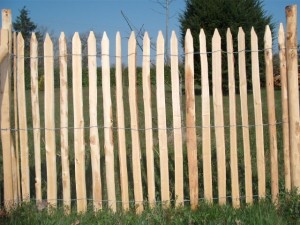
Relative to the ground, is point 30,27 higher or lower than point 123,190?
higher

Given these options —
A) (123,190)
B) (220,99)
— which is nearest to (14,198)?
(123,190)

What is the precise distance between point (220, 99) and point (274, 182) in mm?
1158

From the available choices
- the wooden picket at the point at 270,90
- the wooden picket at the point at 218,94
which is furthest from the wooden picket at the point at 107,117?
the wooden picket at the point at 270,90

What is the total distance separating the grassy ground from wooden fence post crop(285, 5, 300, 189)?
0.39 meters

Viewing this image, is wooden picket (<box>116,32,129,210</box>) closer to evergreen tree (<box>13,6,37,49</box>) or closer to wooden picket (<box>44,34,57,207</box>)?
wooden picket (<box>44,34,57,207</box>)

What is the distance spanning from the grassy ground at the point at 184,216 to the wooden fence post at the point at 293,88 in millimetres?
394

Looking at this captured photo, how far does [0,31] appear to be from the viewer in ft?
14.0

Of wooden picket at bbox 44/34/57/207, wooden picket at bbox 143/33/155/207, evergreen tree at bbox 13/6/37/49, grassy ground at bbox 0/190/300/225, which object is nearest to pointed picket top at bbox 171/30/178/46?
wooden picket at bbox 143/33/155/207

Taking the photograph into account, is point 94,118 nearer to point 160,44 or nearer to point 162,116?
point 162,116

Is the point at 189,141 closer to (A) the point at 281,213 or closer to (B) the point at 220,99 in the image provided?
(B) the point at 220,99

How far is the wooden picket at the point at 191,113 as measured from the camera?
4250mm

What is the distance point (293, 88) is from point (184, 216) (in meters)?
1.88

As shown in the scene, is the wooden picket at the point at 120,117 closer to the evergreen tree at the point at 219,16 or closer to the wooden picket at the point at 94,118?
the wooden picket at the point at 94,118

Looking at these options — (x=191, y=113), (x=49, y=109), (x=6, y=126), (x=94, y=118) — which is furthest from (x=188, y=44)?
(x=6, y=126)
